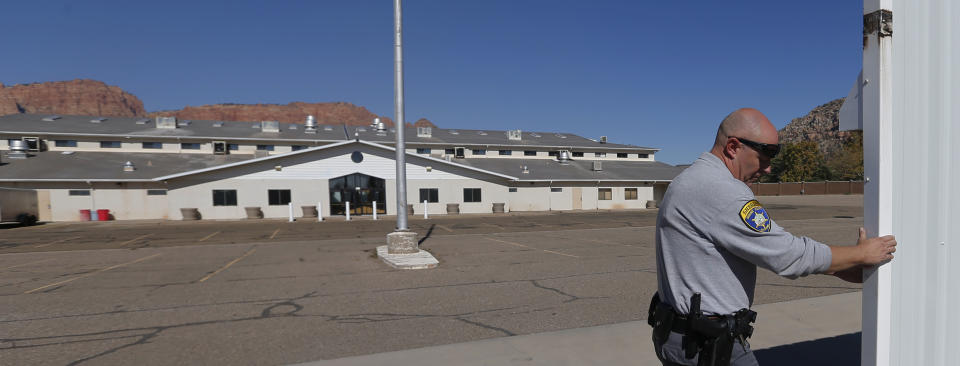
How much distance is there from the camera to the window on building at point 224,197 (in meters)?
26.9

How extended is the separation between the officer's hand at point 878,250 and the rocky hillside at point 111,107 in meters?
141

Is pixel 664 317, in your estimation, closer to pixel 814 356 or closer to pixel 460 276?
pixel 814 356

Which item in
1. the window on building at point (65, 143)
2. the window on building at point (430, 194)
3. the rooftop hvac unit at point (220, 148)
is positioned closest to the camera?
the window on building at point (430, 194)

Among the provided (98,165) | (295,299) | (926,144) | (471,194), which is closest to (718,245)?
(926,144)

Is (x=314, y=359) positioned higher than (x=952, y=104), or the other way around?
(x=952, y=104)

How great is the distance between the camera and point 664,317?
2170mm

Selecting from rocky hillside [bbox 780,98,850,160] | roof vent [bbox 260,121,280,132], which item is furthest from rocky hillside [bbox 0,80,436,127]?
rocky hillside [bbox 780,98,850,160]

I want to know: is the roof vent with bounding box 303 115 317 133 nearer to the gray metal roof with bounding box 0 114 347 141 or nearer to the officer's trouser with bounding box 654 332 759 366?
the gray metal roof with bounding box 0 114 347 141

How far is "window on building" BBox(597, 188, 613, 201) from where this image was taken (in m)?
34.8

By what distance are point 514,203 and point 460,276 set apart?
2422 centimetres

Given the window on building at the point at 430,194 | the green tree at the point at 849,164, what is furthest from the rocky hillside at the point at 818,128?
the window on building at the point at 430,194

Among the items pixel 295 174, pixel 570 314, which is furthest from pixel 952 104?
pixel 295 174

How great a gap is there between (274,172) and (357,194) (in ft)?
17.0

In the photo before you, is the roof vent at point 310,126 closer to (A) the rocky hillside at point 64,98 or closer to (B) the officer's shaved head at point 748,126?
(B) the officer's shaved head at point 748,126
